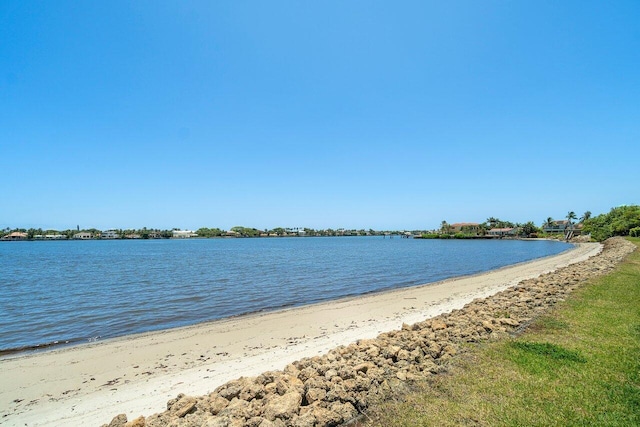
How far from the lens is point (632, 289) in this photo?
44.7 feet

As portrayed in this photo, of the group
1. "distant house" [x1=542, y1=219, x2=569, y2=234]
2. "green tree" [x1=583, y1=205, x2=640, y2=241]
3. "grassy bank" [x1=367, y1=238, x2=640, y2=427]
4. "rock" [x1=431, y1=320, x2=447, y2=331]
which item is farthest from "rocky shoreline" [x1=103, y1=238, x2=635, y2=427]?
"distant house" [x1=542, y1=219, x2=569, y2=234]

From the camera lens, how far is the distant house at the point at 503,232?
165 metres

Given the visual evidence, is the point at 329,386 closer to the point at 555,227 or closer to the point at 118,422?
the point at 118,422

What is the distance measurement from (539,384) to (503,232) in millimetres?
188972

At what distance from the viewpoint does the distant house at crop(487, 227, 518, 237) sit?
541 ft

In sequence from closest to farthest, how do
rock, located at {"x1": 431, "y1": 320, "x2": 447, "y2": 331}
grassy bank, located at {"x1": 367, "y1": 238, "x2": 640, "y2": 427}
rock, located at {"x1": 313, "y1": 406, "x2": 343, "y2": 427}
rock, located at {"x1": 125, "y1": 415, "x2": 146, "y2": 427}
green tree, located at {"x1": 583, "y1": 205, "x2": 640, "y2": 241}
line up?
grassy bank, located at {"x1": 367, "y1": 238, "x2": 640, "y2": 427}
rock, located at {"x1": 313, "y1": 406, "x2": 343, "y2": 427}
rock, located at {"x1": 125, "y1": 415, "x2": 146, "y2": 427}
rock, located at {"x1": 431, "y1": 320, "x2": 447, "y2": 331}
green tree, located at {"x1": 583, "y1": 205, "x2": 640, "y2": 241}

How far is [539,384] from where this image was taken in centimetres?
555

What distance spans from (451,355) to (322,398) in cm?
330

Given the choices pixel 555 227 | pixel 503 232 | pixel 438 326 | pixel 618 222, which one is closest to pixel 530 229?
pixel 503 232

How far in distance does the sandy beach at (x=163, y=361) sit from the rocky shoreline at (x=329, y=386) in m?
2.14

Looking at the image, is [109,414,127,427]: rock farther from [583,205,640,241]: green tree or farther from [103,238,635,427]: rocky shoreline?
[583,205,640,241]: green tree

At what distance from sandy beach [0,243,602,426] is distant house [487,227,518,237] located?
175 m

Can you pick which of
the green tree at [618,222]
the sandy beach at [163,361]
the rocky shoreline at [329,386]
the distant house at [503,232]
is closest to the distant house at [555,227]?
the distant house at [503,232]

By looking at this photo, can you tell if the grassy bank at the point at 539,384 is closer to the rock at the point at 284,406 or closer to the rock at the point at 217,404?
the rock at the point at 284,406
